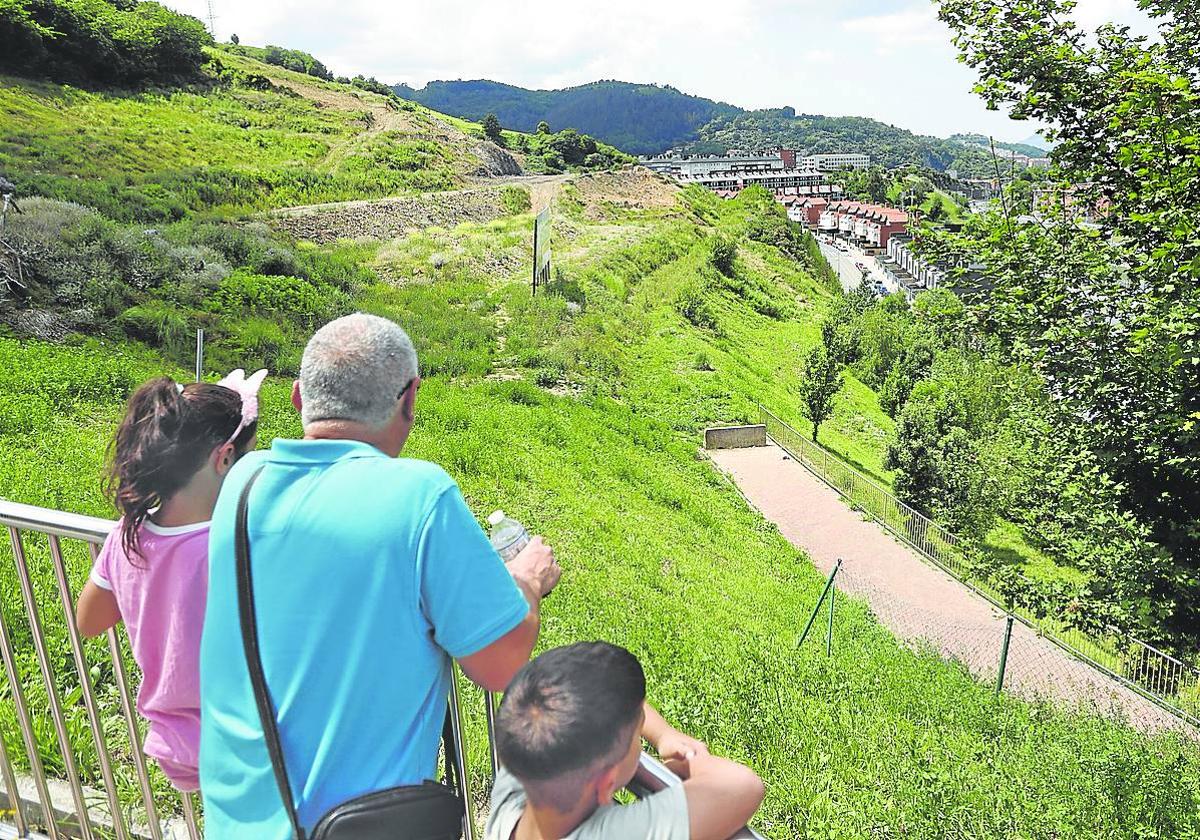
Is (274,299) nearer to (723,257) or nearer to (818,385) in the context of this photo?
(818,385)

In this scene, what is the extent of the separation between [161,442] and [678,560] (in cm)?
1021

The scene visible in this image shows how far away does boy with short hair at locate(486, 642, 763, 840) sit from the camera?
4.74 ft

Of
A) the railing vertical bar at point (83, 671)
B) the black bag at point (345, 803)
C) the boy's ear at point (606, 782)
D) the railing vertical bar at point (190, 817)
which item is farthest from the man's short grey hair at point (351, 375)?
the railing vertical bar at point (190, 817)

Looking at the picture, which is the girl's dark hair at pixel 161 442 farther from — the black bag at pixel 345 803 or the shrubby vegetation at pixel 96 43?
the shrubby vegetation at pixel 96 43

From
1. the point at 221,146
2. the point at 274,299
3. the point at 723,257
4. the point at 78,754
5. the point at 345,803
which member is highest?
the point at 221,146

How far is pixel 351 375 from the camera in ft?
5.53

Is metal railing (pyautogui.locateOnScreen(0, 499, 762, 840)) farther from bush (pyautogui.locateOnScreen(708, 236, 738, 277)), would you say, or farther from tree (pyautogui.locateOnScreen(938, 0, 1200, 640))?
bush (pyautogui.locateOnScreen(708, 236, 738, 277))

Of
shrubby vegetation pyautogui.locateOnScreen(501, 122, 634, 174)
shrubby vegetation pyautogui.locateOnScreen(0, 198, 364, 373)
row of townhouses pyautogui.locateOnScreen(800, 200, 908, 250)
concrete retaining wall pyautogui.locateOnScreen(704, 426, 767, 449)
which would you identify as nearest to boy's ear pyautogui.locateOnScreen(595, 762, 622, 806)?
shrubby vegetation pyautogui.locateOnScreen(0, 198, 364, 373)

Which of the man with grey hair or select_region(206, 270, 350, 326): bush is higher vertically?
the man with grey hair

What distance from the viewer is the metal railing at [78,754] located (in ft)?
7.41

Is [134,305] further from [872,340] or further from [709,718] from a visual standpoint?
[872,340]

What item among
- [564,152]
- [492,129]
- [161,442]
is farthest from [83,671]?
[492,129]

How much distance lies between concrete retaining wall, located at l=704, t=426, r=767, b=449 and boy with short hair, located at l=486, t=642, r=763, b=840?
66.5 ft

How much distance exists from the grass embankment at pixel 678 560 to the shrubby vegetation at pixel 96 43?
2294 cm
